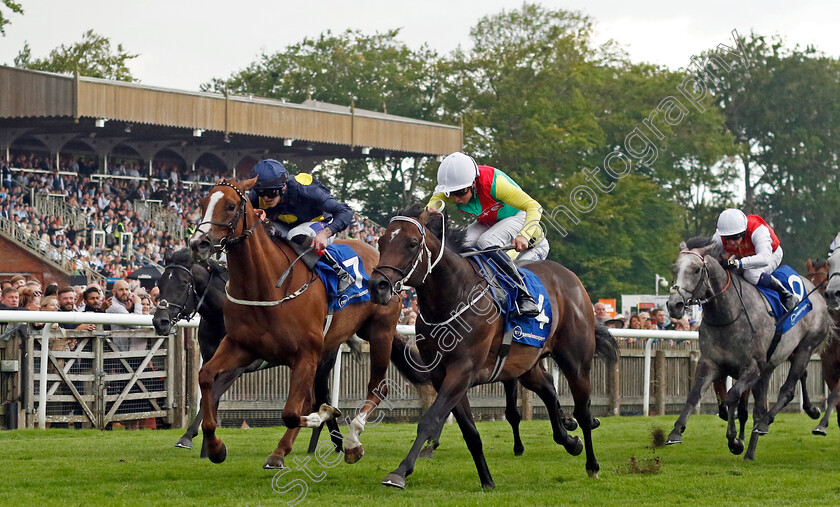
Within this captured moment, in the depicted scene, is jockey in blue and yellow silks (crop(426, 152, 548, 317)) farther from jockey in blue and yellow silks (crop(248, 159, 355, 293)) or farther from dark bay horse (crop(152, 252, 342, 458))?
dark bay horse (crop(152, 252, 342, 458))

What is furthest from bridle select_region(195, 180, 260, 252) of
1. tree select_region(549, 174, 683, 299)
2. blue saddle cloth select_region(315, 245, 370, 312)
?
tree select_region(549, 174, 683, 299)

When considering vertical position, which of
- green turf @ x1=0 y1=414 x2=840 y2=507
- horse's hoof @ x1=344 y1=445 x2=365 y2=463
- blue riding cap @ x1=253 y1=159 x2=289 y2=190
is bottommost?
green turf @ x1=0 y1=414 x2=840 y2=507

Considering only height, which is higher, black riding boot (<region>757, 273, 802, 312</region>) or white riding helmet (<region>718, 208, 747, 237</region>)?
white riding helmet (<region>718, 208, 747, 237</region>)

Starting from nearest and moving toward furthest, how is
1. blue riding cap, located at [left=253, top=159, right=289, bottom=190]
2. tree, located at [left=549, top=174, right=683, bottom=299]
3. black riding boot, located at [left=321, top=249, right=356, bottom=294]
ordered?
blue riding cap, located at [left=253, top=159, right=289, bottom=190]
black riding boot, located at [left=321, top=249, right=356, bottom=294]
tree, located at [left=549, top=174, right=683, bottom=299]

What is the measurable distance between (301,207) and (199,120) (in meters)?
20.5

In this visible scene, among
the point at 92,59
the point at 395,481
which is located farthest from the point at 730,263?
the point at 92,59

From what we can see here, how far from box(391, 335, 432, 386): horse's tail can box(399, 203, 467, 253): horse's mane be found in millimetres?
1588

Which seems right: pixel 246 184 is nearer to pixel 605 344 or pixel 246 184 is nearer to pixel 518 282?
pixel 518 282

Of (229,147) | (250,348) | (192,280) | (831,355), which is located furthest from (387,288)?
(229,147)

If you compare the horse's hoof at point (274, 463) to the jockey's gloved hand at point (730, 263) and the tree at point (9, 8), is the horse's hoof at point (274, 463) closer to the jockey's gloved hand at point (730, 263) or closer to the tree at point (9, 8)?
the jockey's gloved hand at point (730, 263)

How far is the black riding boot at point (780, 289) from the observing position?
9.56 metres

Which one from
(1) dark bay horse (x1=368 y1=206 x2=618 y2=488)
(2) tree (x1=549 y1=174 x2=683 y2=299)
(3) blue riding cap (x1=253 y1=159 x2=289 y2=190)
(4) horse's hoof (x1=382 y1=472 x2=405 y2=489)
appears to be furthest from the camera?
(2) tree (x1=549 y1=174 x2=683 y2=299)

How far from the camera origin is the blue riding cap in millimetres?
7617

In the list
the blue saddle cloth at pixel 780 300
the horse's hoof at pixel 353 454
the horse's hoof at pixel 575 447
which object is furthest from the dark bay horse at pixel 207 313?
the blue saddle cloth at pixel 780 300
